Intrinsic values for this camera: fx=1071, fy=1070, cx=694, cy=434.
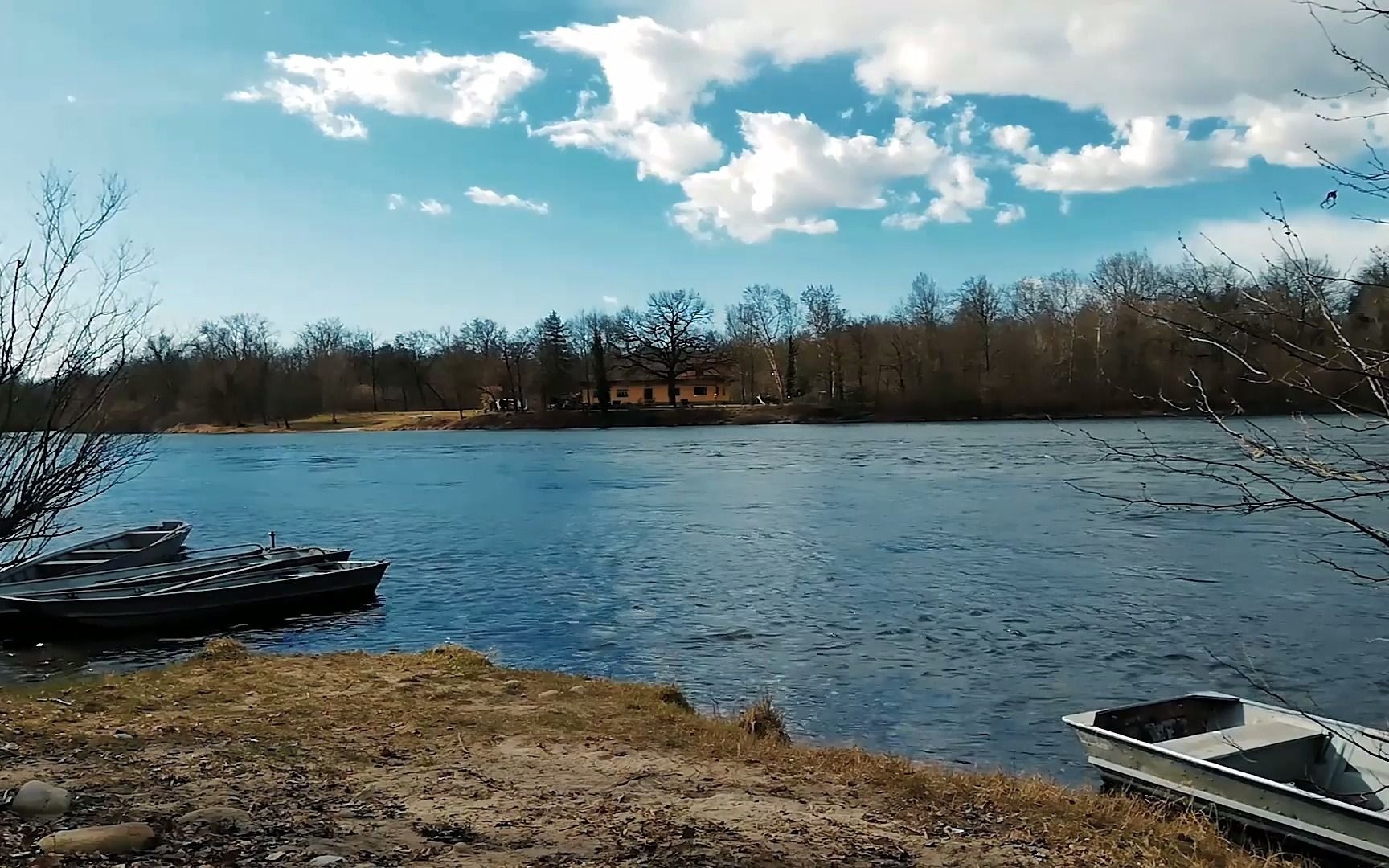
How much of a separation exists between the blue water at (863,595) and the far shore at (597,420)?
45.4 m

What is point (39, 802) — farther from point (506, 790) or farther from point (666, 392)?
point (666, 392)

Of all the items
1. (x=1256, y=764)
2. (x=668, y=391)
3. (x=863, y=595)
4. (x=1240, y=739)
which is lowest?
(x=863, y=595)

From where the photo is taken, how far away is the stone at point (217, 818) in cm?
565

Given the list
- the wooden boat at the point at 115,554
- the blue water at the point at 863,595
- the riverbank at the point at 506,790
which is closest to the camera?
the riverbank at the point at 506,790

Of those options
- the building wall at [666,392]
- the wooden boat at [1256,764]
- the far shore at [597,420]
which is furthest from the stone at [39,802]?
the building wall at [666,392]

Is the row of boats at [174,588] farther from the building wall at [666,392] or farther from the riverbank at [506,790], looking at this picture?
the building wall at [666,392]

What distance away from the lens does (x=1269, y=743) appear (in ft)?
29.4

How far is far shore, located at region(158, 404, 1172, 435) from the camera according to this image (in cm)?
Result: 8931

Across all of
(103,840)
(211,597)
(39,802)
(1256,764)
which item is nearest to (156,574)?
(211,597)

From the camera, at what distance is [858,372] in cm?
9438

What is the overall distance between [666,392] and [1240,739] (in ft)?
335

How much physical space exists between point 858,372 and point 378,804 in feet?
294

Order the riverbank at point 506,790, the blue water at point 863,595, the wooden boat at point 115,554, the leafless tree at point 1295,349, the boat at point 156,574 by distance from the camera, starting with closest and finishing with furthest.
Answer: the leafless tree at point 1295,349 < the riverbank at point 506,790 < the blue water at point 863,595 < the boat at point 156,574 < the wooden boat at point 115,554

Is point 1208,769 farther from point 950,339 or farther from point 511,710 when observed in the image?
point 950,339
